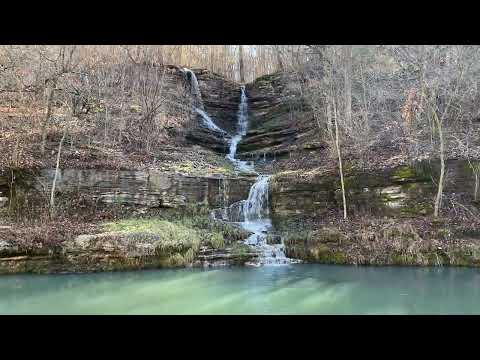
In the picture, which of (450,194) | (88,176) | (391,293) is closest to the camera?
(391,293)

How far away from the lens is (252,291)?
30.9 ft

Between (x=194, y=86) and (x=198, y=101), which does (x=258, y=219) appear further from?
(x=194, y=86)

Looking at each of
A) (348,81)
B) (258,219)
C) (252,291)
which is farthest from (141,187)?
(348,81)

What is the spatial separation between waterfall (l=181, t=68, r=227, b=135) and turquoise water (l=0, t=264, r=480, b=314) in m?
13.9

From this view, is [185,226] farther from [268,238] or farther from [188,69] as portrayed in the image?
[188,69]

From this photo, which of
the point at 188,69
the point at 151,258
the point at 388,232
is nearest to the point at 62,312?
the point at 151,258

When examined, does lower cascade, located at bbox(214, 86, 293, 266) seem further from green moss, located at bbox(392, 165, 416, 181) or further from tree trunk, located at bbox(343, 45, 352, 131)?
green moss, located at bbox(392, 165, 416, 181)

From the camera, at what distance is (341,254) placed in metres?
13.0

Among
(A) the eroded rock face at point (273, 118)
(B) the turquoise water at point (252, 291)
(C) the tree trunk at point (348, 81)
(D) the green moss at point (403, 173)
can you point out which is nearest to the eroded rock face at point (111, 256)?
(B) the turquoise water at point (252, 291)

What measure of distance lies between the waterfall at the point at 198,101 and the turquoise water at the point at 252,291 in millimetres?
13858

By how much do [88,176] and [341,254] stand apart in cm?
1000

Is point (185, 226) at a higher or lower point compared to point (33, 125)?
lower

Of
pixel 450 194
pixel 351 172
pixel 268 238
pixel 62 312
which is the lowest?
pixel 62 312

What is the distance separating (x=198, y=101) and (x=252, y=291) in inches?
740
